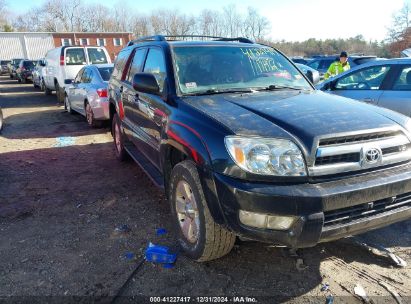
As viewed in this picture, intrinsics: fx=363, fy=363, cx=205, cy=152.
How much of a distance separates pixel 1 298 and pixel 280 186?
2.20 metres

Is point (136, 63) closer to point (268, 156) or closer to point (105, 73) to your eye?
point (268, 156)

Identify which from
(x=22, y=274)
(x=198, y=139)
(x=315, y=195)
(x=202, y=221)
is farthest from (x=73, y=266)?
(x=315, y=195)

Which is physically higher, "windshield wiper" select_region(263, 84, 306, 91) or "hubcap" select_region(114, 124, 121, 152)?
"windshield wiper" select_region(263, 84, 306, 91)

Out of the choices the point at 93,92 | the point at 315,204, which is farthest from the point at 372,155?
the point at 93,92

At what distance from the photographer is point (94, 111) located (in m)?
8.38

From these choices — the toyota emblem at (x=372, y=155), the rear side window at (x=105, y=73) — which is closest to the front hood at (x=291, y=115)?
the toyota emblem at (x=372, y=155)

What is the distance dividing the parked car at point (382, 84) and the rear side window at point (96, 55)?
941cm

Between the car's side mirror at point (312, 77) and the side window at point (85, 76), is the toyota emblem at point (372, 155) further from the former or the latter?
the side window at point (85, 76)

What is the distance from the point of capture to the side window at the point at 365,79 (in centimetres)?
587

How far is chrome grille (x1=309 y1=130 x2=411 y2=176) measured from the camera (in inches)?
98.2

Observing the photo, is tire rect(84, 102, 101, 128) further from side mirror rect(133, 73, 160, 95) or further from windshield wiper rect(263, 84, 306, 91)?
windshield wiper rect(263, 84, 306, 91)

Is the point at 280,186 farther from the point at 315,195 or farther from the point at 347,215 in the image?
the point at 347,215

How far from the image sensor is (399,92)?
551 cm

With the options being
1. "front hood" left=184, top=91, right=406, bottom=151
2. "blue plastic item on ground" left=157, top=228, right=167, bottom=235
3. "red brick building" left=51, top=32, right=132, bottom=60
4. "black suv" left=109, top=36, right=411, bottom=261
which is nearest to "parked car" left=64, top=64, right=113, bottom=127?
"black suv" left=109, top=36, right=411, bottom=261
